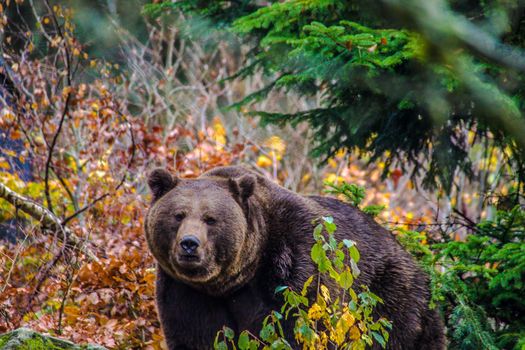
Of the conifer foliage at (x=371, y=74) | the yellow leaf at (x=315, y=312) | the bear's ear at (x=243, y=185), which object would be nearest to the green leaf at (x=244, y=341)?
the yellow leaf at (x=315, y=312)

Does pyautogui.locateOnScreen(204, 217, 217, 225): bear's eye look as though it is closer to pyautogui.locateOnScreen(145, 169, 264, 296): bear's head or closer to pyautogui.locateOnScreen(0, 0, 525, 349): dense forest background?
pyautogui.locateOnScreen(145, 169, 264, 296): bear's head

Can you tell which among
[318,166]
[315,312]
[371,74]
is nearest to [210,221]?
[315,312]

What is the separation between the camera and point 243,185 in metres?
4.90

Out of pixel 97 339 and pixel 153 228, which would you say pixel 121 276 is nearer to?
pixel 97 339

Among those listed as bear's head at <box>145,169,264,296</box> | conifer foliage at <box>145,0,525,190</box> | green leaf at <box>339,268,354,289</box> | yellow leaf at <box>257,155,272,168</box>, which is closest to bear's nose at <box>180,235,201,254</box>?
bear's head at <box>145,169,264,296</box>

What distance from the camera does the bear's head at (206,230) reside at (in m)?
4.56

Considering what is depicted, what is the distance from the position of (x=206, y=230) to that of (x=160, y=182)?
1.66ft

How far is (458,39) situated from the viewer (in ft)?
3.61

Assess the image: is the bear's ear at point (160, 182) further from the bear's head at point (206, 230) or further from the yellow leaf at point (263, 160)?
the yellow leaf at point (263, 160)

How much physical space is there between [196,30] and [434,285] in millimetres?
3414

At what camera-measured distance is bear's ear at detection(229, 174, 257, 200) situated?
16.0ft

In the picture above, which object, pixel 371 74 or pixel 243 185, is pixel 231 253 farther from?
pixel 371 74

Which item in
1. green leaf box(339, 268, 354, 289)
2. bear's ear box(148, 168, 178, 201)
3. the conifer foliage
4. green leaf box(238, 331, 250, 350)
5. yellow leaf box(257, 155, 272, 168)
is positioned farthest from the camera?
yellow leaf box(257, 155, 272, 168)

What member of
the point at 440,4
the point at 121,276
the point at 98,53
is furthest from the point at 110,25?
the point at 440,4
